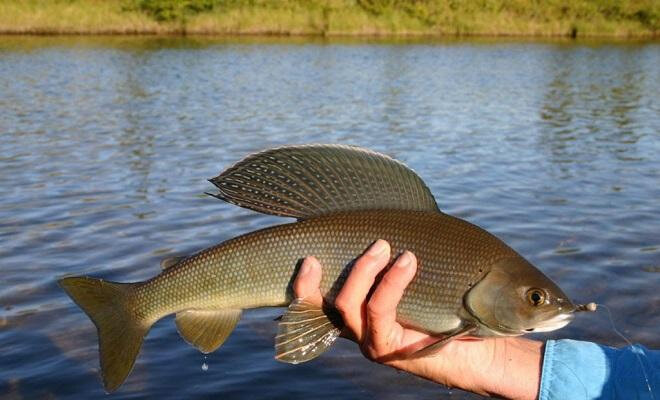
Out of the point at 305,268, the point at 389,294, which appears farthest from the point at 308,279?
the point at 389,294

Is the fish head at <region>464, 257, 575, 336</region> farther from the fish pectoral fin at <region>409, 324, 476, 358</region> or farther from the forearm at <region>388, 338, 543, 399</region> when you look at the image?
the forearm at <region>388, 338, 543, 399</region>

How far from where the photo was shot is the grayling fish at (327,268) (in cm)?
265

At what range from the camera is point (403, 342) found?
286 centimetres

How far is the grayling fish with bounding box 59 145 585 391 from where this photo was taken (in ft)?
8.70

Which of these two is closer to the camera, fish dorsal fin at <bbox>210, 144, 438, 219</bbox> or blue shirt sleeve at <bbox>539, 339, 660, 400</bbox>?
fish dorsal fin at <bbox>210, 144, 438, 219</bbox>

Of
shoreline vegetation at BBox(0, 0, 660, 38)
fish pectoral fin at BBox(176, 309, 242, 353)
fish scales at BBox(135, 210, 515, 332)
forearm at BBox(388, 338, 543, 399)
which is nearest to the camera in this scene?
fish scales at BBox(135, 210, 515, 332)

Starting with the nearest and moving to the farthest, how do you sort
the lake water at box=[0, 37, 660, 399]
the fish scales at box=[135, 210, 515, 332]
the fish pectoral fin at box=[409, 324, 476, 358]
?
the fish pectoral fin at box=[409, 324, 476, 358] < the fish scales at box=[135, 210, 515, 332] < the lake water at box=[0, 37, 660, 399]

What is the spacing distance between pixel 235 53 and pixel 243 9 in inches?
625

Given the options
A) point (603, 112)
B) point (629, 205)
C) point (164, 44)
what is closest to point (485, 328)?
point (629, 205)

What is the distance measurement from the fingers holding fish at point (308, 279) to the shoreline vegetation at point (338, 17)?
149 feet

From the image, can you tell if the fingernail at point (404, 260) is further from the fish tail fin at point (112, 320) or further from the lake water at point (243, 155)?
the lake water at point (243, 155)

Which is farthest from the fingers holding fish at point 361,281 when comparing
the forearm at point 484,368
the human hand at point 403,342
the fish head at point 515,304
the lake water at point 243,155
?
the lake water at point 243,155

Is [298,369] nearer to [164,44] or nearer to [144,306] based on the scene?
[144,306]

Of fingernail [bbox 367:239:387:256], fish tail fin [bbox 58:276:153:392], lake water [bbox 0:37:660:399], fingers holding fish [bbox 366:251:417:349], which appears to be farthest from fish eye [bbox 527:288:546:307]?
lake water [bbox 0:37:660:399]
